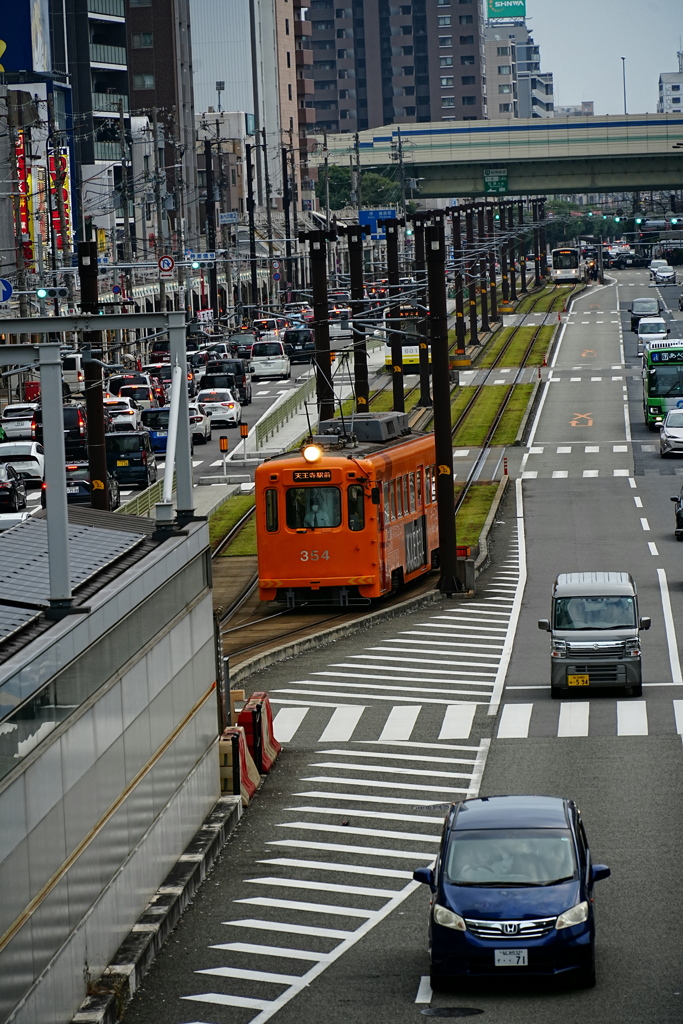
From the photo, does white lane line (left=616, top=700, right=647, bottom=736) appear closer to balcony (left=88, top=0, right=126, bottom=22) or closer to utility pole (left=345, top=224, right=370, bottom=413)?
utility pole (left=345, top=224, right=370, bottom=413)

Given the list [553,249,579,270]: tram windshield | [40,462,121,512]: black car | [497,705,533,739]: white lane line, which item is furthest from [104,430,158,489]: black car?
[553,249,579,270]: tram windshield

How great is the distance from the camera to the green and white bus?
68750 mm

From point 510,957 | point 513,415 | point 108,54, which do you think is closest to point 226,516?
point 513,415

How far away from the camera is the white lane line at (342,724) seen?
2810 centimetres

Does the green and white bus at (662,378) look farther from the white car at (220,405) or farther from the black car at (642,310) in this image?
the black car at (642,310)

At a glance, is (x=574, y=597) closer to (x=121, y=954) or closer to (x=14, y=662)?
(x=121, y=954)

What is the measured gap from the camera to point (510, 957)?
15.2 metres

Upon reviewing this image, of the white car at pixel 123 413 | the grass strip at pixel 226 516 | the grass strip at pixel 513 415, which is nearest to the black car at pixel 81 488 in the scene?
the grass strip at pixel 226 516

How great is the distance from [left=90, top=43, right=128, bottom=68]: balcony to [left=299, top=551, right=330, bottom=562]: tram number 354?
325 ft

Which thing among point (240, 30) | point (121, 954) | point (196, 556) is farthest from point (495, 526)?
point (240, 30)

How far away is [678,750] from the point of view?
26250 millimetres

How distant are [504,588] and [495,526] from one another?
996 centimetres

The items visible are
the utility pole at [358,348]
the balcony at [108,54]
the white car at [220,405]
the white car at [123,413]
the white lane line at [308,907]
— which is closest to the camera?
the white lane line at [308,907]

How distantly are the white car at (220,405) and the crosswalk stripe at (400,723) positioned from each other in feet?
152
